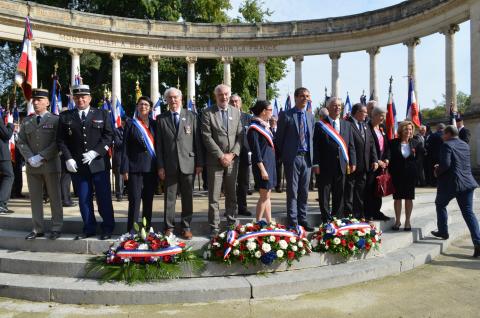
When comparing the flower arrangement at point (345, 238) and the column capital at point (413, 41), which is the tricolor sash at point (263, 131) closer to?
the flower arrangement at point (345, 238)

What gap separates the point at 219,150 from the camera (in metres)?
6.89

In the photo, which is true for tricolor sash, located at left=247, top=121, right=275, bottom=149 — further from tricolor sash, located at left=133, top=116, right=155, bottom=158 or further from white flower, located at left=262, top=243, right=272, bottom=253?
white flower, located at left=262, top=243, right=272, bottom=253

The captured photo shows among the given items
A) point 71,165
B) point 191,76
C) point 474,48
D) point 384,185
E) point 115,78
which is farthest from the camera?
point 191,76

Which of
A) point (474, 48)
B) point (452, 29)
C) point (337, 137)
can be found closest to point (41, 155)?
point (337, 137)

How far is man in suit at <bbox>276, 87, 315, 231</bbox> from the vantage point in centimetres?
723

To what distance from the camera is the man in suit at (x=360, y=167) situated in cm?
805

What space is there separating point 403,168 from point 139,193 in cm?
526

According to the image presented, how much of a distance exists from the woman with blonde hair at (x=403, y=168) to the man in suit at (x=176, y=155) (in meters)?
4.15

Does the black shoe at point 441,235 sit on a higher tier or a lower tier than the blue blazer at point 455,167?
lower

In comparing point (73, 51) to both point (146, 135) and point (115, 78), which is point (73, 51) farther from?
point (146, 135)

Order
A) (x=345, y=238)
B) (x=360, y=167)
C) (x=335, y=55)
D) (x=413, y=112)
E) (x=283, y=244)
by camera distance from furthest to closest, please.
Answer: (x=335, y=55) → (x=413, y=112) → (x=360, y=167) → (x=345, y=238) → (x=283, y=244)

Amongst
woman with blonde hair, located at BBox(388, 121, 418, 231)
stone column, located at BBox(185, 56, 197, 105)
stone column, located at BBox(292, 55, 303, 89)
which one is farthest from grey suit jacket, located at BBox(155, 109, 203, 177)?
stone column, located at BBox(292, 55, 303, 89)

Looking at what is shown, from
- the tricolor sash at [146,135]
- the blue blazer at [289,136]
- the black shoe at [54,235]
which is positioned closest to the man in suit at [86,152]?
the black shoe at [54,235]

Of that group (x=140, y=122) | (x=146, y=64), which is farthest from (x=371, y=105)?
(x=146, y=64)
